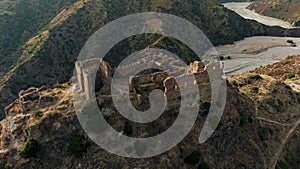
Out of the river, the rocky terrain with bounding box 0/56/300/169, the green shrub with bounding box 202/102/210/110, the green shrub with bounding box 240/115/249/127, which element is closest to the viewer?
the rocky terrain with bounding box 0/56/300/169

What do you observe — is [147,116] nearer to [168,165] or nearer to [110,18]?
[168,165]

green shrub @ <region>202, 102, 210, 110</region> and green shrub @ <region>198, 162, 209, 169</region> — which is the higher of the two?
green shrub @ <region>202, 102, 210, 110</region>

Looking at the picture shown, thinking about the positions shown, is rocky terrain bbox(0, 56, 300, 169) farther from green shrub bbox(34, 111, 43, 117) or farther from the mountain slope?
the mountain slope

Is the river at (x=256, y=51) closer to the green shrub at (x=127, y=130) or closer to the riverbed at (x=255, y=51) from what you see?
the riverbed at (x=255, y=51)

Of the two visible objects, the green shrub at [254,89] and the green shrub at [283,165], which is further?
the green shrub at [254,89]

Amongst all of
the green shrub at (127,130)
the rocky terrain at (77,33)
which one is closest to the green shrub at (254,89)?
the green shrub at (127,130)

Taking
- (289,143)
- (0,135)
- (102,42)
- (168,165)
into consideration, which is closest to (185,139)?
(168,165)

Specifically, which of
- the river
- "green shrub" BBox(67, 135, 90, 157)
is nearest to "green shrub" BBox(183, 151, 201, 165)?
"green shrub" BBox(67, 135, 90, 157)
